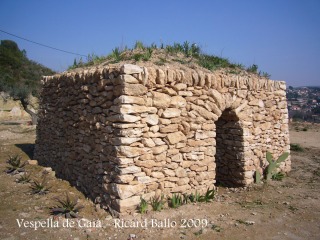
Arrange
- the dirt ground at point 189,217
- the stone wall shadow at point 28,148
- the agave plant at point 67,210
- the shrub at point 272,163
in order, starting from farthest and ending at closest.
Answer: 1. the stone wall shadow at point 28,148
2. the shrub at point 272,163
3. the agave plant at point 67,210
4. the dirt ground at point 189,217

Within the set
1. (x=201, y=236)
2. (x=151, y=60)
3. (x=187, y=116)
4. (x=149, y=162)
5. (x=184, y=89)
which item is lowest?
(x=201, y=236)

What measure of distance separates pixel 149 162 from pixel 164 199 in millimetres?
799

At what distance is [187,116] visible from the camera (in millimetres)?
5090

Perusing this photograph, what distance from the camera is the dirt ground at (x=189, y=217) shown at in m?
3.95

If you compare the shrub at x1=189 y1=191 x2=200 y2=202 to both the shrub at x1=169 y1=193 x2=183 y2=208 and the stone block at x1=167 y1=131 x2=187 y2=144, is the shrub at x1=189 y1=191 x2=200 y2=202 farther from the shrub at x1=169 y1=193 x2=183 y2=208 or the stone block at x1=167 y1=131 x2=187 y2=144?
the stone block at x1=167 y1=131 x2=187 y2=144

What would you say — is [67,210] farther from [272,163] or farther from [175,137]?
[272,163]

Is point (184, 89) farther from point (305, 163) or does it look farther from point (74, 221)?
point (305, 163)

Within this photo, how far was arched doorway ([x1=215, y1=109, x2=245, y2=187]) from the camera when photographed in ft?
20.2

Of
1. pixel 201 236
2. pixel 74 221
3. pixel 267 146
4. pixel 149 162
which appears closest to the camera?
pixel 201 236

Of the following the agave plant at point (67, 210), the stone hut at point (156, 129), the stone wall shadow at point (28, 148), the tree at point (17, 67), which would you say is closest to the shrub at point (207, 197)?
the stone hut at point (156, 129)

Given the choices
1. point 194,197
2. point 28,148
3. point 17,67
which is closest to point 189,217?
point 194,197

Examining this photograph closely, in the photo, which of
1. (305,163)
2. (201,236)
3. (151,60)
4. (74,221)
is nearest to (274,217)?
(201,236)

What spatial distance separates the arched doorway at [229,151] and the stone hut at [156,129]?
2 centimetres

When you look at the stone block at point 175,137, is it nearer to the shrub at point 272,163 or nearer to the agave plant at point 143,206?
the agave plant at point 143,206
